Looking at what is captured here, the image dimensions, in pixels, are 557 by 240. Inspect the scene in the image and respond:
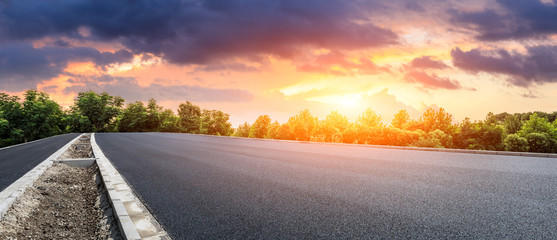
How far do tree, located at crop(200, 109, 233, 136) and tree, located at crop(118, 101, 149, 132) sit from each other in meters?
15.8

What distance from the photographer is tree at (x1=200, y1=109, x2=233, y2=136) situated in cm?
6706

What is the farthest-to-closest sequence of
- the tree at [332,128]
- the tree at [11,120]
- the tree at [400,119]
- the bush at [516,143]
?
the tree at [11,120]
the tree at [400,119]
the tree at [332,128]
the bush at [516,143]

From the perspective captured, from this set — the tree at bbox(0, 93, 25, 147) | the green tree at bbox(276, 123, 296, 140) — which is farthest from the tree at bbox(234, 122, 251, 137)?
the tree at bbox(0, 93, 25, 147)

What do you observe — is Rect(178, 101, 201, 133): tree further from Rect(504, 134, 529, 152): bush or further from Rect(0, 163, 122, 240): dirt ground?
Rect(0, 163, 122, 240): dirt ground

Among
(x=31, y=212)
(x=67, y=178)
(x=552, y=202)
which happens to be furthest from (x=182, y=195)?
(x=552, y=202)

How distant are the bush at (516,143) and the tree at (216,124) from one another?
54.6m

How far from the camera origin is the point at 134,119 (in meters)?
71.5

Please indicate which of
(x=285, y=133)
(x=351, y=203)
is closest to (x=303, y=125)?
(x=285, y=133)

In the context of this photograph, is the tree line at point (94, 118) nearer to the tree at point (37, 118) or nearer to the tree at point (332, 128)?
the tree at point (37, 118)

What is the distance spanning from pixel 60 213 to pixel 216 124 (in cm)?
6415

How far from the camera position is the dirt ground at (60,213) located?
10.7ft

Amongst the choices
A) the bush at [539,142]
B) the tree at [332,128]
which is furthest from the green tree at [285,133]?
the bush at [539,142]

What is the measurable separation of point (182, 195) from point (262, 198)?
4.64 feet

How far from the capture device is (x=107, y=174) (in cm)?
649
